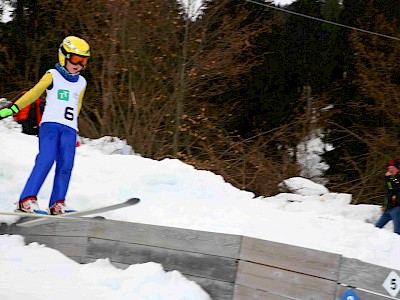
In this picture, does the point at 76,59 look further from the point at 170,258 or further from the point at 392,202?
the point at 392,202

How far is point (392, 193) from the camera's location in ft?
25.8

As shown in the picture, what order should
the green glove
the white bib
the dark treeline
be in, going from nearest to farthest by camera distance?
the green glove, the white bib, the dark treeline

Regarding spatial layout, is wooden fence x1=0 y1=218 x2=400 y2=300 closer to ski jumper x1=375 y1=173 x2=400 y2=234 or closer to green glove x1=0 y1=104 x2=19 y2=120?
green glove x1=0 y1=104 x2=19 y2=120

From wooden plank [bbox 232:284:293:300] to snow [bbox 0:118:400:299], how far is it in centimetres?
26

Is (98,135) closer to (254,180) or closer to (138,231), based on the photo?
(254,180)

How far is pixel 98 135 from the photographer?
46.5 feet

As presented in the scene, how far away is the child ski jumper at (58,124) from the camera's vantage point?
486 centimetres

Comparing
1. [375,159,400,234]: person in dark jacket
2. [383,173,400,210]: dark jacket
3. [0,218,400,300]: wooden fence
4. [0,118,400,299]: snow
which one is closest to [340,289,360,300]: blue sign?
[0,218,400,300]: wooden fence

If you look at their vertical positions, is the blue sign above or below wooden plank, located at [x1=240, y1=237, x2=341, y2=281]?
below

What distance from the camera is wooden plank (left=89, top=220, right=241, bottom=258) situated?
423 cm

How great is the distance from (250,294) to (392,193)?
4438 mm

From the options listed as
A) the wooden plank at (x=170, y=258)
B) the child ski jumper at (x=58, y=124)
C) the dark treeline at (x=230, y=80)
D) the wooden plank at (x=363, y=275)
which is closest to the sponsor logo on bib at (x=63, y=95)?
the child ski jumper at (x=58, y=124)

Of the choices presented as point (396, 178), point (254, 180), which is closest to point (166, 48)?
point (254, 180)

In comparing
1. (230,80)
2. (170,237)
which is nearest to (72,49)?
(170,237)
